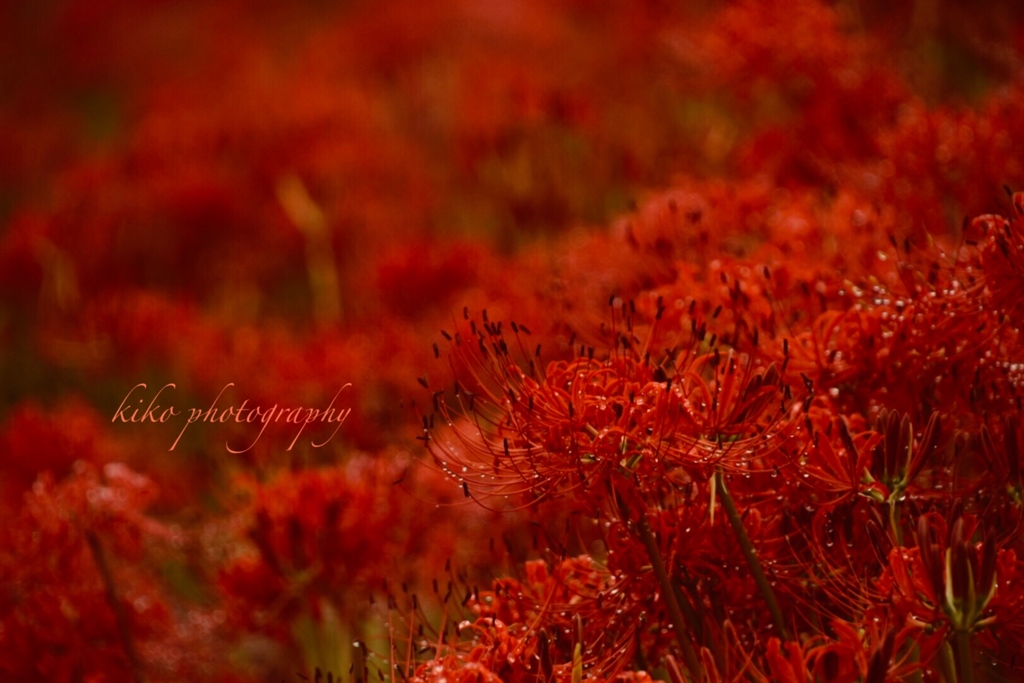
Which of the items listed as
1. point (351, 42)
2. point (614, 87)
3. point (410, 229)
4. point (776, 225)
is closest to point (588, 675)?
point (776, 225)

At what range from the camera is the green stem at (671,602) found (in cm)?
74

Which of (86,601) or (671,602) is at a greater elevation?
(671,602)

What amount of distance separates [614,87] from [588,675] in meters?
1.78

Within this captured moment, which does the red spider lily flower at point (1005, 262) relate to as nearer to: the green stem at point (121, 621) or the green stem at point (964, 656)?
the green stem at point (964, 656)

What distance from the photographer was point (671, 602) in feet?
2.44

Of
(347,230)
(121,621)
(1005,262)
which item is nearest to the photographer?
(1005,262)

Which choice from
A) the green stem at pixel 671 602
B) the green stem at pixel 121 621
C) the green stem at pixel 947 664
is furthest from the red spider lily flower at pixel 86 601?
the green stem at pixel 947 664

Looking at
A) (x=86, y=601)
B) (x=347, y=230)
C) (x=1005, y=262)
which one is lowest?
(x=86, y=601)

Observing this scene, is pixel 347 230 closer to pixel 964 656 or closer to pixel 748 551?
pixel 748 551

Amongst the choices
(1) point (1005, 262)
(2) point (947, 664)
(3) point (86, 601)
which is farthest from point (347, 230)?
(2) point (947, 664)

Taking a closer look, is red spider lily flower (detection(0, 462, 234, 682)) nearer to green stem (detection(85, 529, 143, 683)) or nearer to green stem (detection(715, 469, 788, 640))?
green stem (detection(85, 529, 143, 683))

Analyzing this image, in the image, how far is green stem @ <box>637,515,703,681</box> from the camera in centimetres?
74

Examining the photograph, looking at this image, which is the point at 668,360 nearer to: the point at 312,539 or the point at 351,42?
the point at 312,539

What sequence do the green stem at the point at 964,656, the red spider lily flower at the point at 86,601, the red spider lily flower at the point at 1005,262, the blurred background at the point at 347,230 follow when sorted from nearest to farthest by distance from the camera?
the green stem at the point at 964,656
the red spider lily flower at the point at 1005,262
the red spider lily flower at the point at 86,601
the blurred background at the point at 347,230
